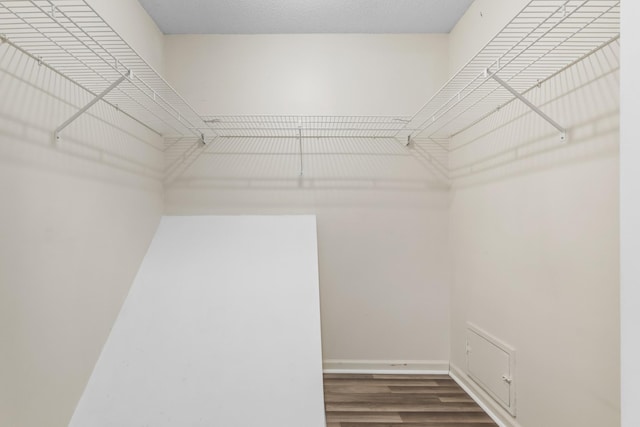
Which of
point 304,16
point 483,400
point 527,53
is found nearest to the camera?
point 527,53

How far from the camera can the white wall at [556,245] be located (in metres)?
1.31

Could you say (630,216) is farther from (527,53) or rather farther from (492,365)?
(492,365)

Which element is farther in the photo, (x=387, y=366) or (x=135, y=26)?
(x=387, y=366)

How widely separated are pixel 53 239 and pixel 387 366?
2.05 m

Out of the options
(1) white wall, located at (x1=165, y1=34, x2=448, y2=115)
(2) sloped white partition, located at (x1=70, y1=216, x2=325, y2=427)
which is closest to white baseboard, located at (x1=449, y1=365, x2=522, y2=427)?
(2) sloped white partition, located at (x1=70, y1=216, x2=325, y2=427)

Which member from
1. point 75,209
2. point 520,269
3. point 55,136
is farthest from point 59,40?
point 520,269

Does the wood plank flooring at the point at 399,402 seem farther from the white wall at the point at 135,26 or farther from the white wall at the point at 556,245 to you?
the white wall at the point at 135,26

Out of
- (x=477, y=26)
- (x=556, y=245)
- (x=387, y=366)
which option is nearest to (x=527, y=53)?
(x=477, y=26)

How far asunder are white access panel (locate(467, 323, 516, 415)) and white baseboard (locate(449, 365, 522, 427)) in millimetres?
39

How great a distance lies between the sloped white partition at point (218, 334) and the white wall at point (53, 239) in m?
0.14

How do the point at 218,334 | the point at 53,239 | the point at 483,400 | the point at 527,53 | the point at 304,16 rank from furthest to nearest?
1. the point at 304,16
2. the point at 483,400
3. the point at 218,334
4. the point at 527,53
5. the point at 53,239

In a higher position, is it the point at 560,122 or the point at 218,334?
the point at 560,122

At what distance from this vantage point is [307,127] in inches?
104

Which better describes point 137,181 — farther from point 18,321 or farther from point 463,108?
point 463,108
